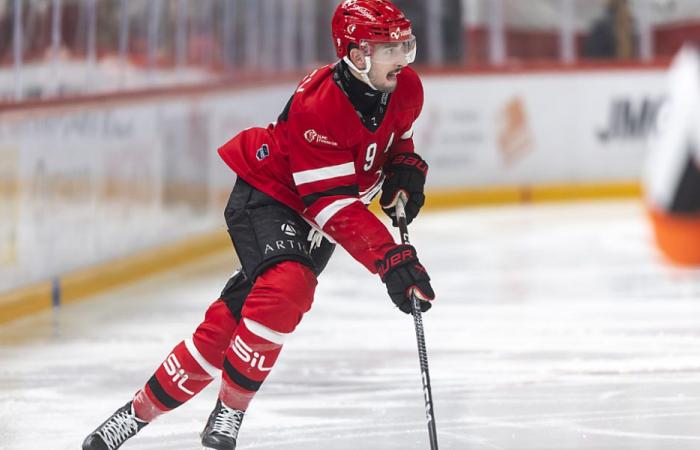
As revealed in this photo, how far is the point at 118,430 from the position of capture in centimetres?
297

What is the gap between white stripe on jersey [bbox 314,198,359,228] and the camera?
2.80 meters

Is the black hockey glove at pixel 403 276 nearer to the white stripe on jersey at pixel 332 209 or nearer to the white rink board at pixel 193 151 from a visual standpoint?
the white stripe on jersey at pixel 332 209

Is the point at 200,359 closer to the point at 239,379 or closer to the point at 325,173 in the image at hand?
the point at 239,379

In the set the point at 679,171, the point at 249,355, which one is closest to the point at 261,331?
the point at 249,355

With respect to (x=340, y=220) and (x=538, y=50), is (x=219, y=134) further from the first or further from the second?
(x=340, y=220)

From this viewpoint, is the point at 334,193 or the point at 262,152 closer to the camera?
the point at 334,193

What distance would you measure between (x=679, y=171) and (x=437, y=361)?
310cm

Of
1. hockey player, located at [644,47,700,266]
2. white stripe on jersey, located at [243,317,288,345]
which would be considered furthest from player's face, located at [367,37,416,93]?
hockey player, located at [644,47,700,266]

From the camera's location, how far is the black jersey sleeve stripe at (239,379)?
2.79 m

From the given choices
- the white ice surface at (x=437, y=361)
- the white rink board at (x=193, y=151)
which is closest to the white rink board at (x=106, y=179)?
the white rink board at (x=193, y=151)

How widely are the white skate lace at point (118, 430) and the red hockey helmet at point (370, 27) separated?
92cm

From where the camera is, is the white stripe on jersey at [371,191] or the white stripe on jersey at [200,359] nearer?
the white stripe on jersey at [200,359]

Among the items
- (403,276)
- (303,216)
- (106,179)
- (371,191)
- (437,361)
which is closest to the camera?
(403,276)

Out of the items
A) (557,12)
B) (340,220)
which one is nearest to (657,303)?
(340,220)
